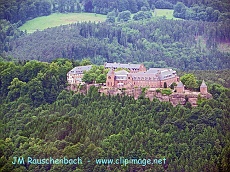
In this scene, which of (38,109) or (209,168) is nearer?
(209,168)

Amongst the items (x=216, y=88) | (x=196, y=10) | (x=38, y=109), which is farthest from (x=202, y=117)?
(x=196, y=10)

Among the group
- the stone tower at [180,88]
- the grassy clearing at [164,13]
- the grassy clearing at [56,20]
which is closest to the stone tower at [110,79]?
the stone tower at [180,88]

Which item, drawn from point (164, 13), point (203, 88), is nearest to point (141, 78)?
point (203, 88)

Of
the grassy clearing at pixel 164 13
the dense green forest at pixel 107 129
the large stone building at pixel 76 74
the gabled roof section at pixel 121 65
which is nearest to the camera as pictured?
the dense green forest at pixel 107 129

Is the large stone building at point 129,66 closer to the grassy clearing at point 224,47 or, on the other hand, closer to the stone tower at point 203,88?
the stone tower at point 203,88

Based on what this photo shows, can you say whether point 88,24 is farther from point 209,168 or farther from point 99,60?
point 209,168
